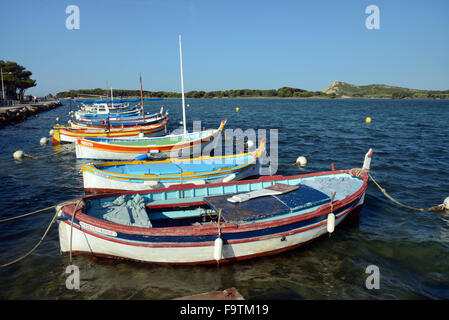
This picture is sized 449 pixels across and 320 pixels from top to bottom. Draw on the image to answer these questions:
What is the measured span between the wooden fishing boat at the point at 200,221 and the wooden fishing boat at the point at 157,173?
286 centimetres

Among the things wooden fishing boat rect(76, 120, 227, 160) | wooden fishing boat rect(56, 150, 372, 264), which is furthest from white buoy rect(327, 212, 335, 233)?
wooden fishing boat rect(76, 120, 227, 160)

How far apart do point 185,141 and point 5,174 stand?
1307 cm

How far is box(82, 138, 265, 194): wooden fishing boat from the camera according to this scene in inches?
577

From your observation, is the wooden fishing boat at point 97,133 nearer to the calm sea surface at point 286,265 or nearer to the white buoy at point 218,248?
the calm sea surface at point 286,265

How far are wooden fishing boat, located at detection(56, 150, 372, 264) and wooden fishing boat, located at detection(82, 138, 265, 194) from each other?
113 inches

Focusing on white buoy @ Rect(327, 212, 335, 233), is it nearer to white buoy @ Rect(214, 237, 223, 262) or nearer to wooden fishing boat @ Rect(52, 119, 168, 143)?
white buoy @ Rect(214, 237, 223, 262)

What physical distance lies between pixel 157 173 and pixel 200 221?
5.27 m

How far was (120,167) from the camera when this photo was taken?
16203mm

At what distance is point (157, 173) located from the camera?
15188mm

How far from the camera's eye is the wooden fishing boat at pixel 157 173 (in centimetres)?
1465
